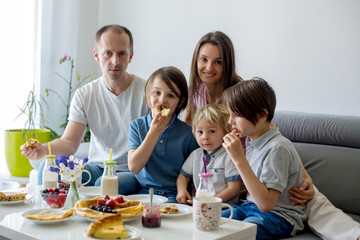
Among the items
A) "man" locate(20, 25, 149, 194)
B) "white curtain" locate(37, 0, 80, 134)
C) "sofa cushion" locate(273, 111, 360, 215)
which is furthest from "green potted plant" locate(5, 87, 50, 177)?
"sofa cushion" locate(273, 111, 360, 215)

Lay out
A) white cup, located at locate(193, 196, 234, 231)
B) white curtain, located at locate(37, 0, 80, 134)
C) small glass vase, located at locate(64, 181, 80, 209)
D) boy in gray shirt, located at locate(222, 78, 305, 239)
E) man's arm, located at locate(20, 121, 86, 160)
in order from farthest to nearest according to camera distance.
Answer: white curtain, located at locate(37, 0, 80, 134), man's arm, located at locate(20, 121, 86, 160), boy in gray shirt, located at locate(222, 78, 305, 239), small glass vase, located at locate(64, 181, 80, 209), white cup, located at locate(193, 196, 234, 231)

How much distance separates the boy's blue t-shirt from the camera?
7.94 feet

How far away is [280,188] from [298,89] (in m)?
1.28

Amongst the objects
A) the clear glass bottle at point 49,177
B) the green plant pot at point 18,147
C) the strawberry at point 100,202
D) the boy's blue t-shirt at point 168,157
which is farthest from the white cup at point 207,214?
the green plant pot at point 18,147

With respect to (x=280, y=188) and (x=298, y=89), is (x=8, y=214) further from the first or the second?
(x=298, y=89)

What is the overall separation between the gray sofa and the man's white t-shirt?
3.06 ft

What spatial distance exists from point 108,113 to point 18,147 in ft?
3.60

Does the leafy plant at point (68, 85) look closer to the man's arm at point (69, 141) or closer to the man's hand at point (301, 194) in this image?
the man's arm at point (69, 141)

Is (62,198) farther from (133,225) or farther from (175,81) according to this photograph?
(175,81)

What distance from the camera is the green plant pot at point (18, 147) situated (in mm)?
3506

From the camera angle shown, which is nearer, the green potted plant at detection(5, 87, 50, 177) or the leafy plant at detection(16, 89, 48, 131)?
the green potted plant at detection(5, 87, 50, 177)

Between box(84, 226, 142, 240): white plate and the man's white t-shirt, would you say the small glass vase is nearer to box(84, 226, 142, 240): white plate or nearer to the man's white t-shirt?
box(84, 226, 142, 240): white plate

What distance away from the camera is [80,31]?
14.7 ft

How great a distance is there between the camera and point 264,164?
197 centimetres
